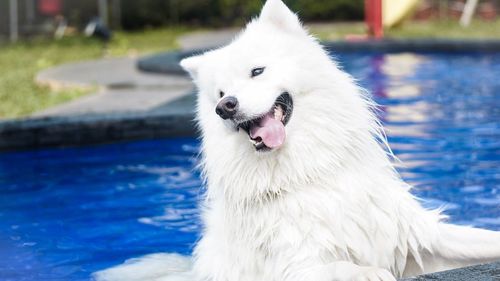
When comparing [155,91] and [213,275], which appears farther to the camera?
[155,91]

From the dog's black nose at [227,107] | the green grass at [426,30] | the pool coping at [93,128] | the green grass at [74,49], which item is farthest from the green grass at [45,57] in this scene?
the dog's black nose at [227,107]

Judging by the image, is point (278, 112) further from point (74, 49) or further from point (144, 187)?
point (74, 49)

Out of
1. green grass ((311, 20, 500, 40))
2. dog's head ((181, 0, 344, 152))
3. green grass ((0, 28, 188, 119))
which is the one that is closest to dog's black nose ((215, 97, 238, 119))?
dog's head ((181, 0, 344, 152))

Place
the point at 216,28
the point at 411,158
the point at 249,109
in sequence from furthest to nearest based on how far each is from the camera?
the point at 216,28
the point at 411,158
the point at 249,109

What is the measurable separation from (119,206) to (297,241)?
260 cm

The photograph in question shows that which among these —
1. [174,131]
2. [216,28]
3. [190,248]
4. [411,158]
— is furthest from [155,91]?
[216,28]

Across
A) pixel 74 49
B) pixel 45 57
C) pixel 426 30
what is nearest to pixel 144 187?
pixel 45 57

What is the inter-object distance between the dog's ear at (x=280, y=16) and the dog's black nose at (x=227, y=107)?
1.52 feet

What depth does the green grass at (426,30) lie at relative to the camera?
15.9 metres

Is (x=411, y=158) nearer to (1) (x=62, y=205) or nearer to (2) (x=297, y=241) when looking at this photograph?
(1) (x=62, y=205)

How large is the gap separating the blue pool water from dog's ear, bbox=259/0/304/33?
5.10 ft

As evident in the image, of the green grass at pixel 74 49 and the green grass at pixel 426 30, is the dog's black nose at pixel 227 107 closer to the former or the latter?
the green grass at pixel 74 49

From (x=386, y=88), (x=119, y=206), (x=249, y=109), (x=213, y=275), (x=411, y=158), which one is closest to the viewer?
(x=249, y=109)

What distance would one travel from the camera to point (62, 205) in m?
5.75
